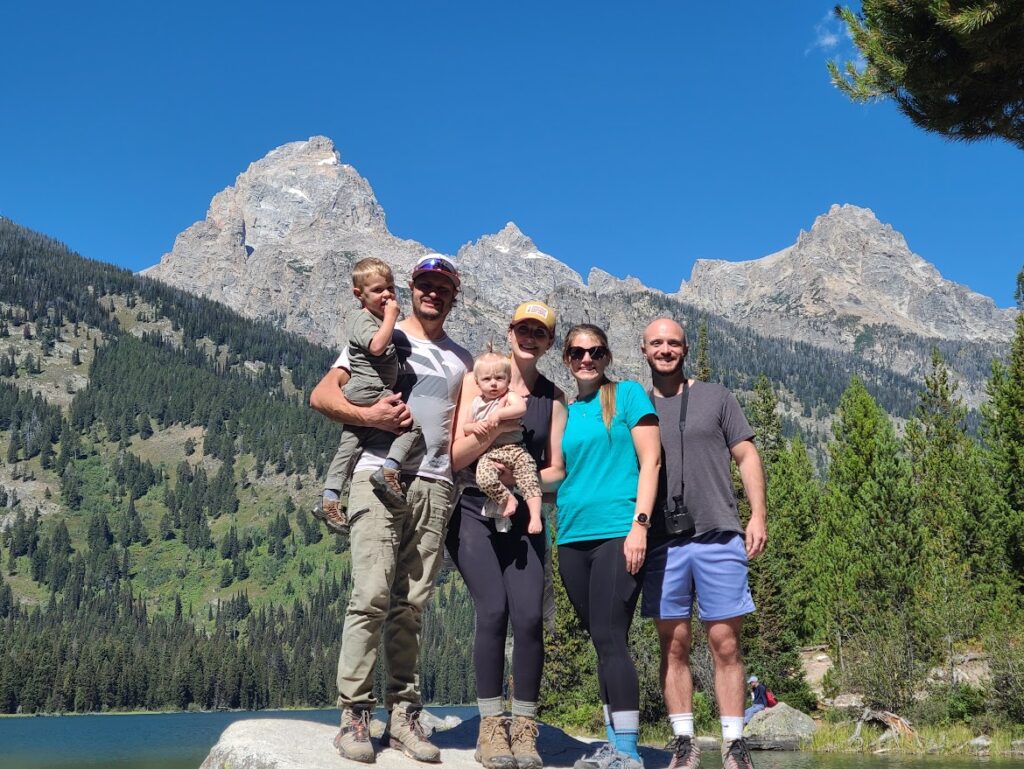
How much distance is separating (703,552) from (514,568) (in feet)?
3.97

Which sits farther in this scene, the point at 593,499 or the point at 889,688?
the point at 889,688

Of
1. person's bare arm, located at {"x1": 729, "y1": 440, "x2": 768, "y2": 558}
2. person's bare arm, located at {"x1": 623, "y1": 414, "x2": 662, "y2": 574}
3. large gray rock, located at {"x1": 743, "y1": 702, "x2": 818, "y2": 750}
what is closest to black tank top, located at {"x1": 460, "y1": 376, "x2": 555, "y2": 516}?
person's bare arm, located at {"x1": 623, "y1": 414, "x2": 662, "y2": 574}

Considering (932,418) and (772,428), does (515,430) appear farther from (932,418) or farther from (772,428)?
(772,428)

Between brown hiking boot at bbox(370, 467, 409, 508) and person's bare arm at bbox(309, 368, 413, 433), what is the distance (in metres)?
0.30

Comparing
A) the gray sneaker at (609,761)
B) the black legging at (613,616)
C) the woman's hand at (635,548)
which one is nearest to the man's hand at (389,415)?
the black legging at (613,616)

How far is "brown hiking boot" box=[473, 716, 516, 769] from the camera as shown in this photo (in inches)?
209

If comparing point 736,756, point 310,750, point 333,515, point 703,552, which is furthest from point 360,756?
point 703,552

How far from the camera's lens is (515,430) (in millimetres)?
5641

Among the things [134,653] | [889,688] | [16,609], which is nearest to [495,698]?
[889,688]

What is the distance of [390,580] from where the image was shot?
5.62 metres

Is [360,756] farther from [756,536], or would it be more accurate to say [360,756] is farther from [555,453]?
[756,536]

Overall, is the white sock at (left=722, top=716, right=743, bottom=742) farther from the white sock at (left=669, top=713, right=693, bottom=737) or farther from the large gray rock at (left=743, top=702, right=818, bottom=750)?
the large gray rock at (left=743, top=702, right=818, bottom=750)

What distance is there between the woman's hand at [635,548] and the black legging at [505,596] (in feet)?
2.01

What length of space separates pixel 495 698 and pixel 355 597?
107 cm
